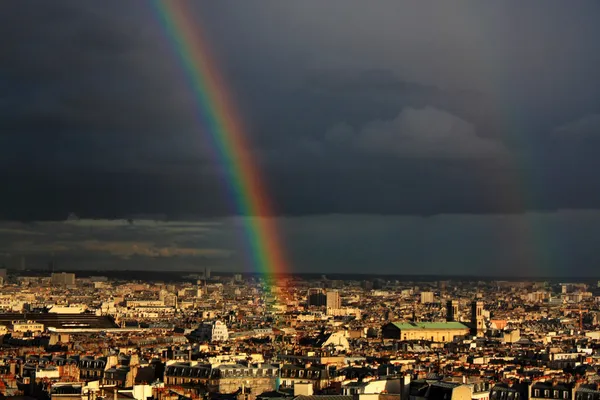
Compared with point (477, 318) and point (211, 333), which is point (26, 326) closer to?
point (211, 333)

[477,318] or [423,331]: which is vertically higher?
[477,318]

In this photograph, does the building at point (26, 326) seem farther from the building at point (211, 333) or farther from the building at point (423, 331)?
the building at point (423, 331)

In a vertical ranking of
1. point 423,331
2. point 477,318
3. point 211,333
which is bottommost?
point 211,333

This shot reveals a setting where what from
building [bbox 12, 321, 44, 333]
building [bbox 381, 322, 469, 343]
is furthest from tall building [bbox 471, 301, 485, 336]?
building [bbox 12, 321, 44, 333]

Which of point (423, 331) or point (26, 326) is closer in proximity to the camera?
point (26, 326)

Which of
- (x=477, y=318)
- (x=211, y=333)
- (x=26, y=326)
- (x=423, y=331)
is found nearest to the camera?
(x=211, y=333)

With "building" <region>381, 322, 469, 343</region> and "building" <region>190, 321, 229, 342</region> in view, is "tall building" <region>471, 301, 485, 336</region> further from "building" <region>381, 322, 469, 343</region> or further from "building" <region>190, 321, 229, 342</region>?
"building" <region>190, 321, 229, 342</region>

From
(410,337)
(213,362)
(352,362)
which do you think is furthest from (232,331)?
(213,362)


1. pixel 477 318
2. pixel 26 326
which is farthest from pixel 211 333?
pixel 477 318

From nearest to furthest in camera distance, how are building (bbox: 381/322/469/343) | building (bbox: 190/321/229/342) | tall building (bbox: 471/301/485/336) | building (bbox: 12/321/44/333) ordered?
1. building (bbox: 190/321/229/342)
2. building (bbox: 12/321/44/333)
3. building (bbox: 381/322/469/343)
4. tall building (bbox: 471/301/485/336)
